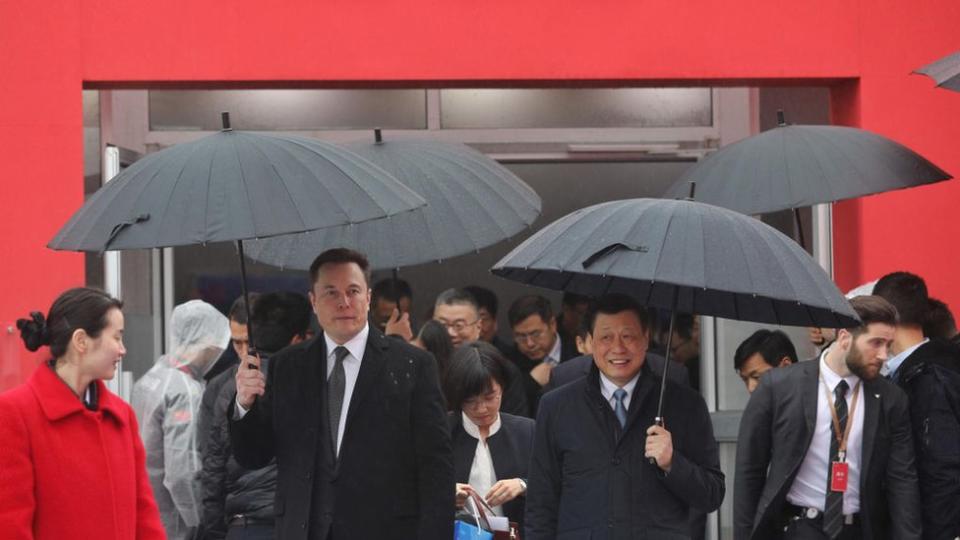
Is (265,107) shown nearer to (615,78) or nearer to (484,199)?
(615,78)

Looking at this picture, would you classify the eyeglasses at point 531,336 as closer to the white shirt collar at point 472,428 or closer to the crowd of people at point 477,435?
the crowd of people at point 477,435

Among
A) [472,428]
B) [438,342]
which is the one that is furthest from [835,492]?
[438,342]

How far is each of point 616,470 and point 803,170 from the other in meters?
2.35

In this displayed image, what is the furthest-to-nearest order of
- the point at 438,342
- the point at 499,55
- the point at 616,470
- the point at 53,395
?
the point at 499,55 < the point at 438,342 < the point at 616,470 < the point at 53,395

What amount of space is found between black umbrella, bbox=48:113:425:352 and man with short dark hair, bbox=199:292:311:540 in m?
2.15

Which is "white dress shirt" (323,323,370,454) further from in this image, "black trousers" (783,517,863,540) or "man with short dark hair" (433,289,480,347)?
"man with short dark hair" (433,289,480,347)

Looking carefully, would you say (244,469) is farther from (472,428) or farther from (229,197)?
(229,197)

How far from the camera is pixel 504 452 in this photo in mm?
8312

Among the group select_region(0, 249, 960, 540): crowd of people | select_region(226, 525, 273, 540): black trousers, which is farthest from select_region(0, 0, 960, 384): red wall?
select_region(226, 525, 273, 540): black trousers

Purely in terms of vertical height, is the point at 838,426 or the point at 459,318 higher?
the point at 459,318

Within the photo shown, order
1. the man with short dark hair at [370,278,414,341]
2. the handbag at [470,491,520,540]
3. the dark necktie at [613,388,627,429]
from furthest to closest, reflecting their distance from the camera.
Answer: the man with short dark hair at [370,278,414,341]
the handbag at [470,491,520,540]
the dark necktie at [613,388,627,429]

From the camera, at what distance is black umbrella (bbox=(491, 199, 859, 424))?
6.00 m

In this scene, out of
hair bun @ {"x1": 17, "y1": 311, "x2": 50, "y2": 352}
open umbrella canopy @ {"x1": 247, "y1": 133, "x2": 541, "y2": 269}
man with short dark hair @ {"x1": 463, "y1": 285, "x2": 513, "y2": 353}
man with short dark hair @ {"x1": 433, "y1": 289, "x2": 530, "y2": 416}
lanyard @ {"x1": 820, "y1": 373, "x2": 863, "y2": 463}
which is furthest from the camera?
man with short dark hair @ {"x1": 463, "y1": 285, "x2": 513, "y2": 353}

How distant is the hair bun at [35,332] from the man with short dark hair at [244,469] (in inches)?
80.8
